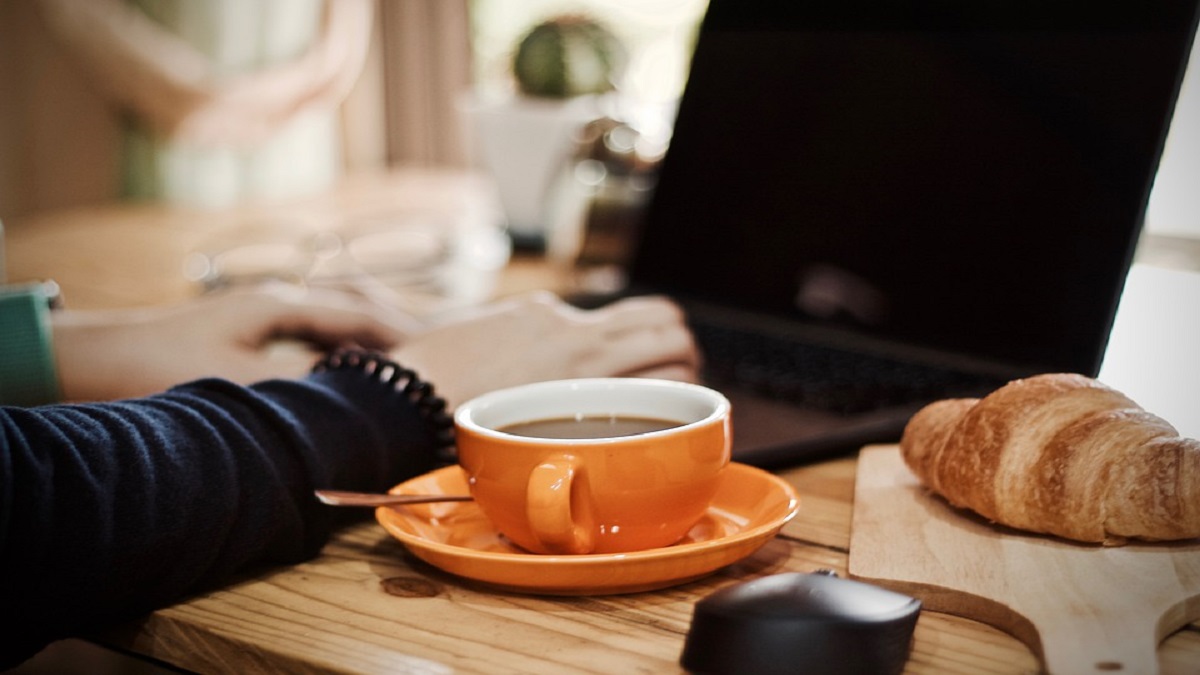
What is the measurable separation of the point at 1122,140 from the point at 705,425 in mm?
430

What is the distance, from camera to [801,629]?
33cm

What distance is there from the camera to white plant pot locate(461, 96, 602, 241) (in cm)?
131

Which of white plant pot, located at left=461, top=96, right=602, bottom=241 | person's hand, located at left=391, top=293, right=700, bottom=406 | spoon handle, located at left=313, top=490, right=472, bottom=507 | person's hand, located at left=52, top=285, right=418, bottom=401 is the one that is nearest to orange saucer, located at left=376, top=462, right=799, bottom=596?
spoon handle, located at left=313, top=490, right=472, bottom=507

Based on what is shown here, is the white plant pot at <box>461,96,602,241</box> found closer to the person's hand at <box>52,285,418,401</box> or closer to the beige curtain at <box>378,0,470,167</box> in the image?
the person's hand at <box>52,285,418,401</box>

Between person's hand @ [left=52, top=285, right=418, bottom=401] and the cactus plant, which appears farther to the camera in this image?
the cactus plant

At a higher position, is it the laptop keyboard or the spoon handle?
the spoon handle

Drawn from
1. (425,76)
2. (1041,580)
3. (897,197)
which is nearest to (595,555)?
(1041,580)

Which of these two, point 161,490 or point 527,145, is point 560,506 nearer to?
point 161,490

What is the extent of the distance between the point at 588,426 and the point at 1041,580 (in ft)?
0.67

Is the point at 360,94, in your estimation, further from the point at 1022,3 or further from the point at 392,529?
the point at 392,529

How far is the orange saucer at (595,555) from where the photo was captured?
0.40 m

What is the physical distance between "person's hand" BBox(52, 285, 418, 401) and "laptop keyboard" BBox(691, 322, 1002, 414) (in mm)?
245

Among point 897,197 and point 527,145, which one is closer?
point 897,197

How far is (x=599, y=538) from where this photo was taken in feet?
1.42
